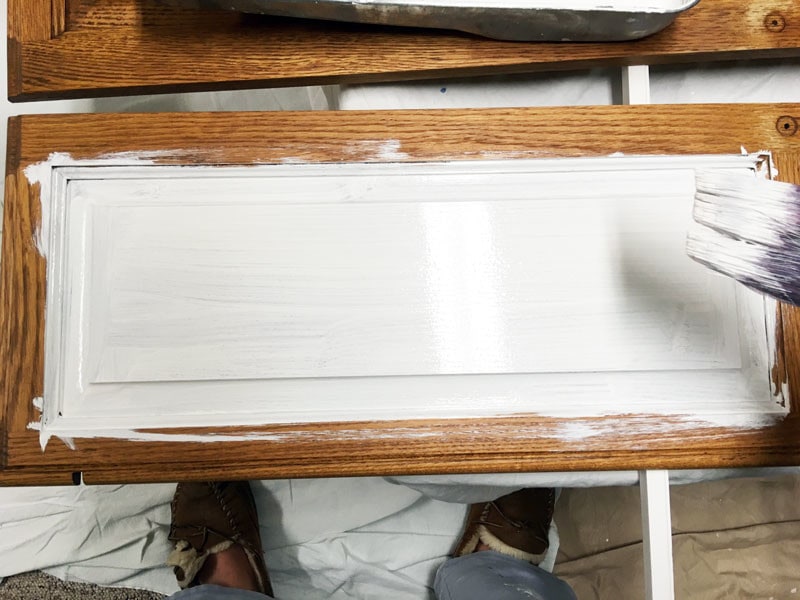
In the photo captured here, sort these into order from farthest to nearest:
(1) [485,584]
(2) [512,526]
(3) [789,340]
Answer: (2) [512,526] → (1) [485,584] → (3) [789,340]

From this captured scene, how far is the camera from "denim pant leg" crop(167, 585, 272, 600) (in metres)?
0.74

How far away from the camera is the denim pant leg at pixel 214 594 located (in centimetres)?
74

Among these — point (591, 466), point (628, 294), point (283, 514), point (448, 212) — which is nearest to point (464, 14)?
point (448, 212)

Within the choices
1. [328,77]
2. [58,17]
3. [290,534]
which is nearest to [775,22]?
[328,77]

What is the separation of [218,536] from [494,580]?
0.37 meters

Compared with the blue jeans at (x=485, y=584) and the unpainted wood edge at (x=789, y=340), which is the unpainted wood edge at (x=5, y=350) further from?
the unpainted wood edge at (x=789, y=340)

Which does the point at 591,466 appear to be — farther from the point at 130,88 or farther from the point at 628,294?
the point at 130,88

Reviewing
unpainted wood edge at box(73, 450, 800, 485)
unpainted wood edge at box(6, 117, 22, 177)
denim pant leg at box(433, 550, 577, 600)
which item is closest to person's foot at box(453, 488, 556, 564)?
denim pant leg at box(433, 550, 577, 600)

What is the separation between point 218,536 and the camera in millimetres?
834

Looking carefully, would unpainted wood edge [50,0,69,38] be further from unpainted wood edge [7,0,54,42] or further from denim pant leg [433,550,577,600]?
denim pant leg [433,550,577,600]

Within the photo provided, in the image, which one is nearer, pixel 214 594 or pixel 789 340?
pixel 789 340

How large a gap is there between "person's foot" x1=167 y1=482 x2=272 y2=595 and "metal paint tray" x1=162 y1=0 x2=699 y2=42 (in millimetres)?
615

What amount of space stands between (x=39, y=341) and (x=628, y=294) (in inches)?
18.0

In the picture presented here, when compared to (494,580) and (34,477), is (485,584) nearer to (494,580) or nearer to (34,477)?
(494,580)
